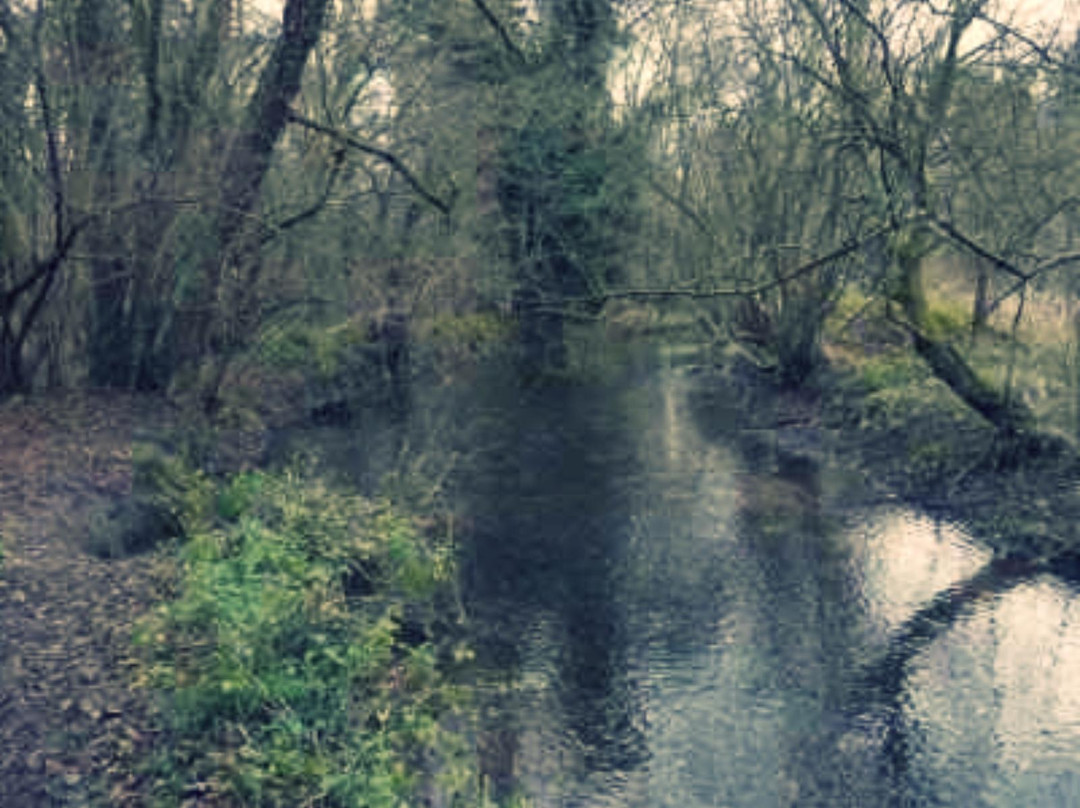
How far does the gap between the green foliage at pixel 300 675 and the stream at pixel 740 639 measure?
591mm

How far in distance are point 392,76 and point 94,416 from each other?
9.74 metres

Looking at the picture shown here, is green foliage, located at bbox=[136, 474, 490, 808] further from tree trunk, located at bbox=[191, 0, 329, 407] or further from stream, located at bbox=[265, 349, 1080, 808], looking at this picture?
tree trunk, located at bbox=[191, 0, 329, 407]

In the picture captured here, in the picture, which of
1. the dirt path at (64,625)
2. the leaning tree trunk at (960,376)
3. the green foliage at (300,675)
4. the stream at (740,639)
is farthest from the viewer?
the leaning tree trunk at (960,376)

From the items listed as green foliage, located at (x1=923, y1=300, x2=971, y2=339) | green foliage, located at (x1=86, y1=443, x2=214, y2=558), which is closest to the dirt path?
green foliage, located at (x1=86, y1=443, x2=214, y2=558)

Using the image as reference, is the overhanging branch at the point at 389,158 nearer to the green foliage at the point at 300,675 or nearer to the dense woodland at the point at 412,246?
the dense woodland at the point at 412,246

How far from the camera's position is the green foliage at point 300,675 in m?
6.47

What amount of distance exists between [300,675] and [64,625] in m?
2.00

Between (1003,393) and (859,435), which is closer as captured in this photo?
(1003,393)

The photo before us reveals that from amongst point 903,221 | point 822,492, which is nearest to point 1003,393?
point 822,492

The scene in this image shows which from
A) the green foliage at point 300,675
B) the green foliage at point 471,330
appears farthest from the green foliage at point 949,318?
the green foliage at point 471,330

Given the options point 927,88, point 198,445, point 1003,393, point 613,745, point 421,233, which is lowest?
point 613,745

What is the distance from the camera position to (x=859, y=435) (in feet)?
60.6

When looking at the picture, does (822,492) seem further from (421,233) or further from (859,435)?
(421,233)

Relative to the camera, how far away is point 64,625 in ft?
26.9
